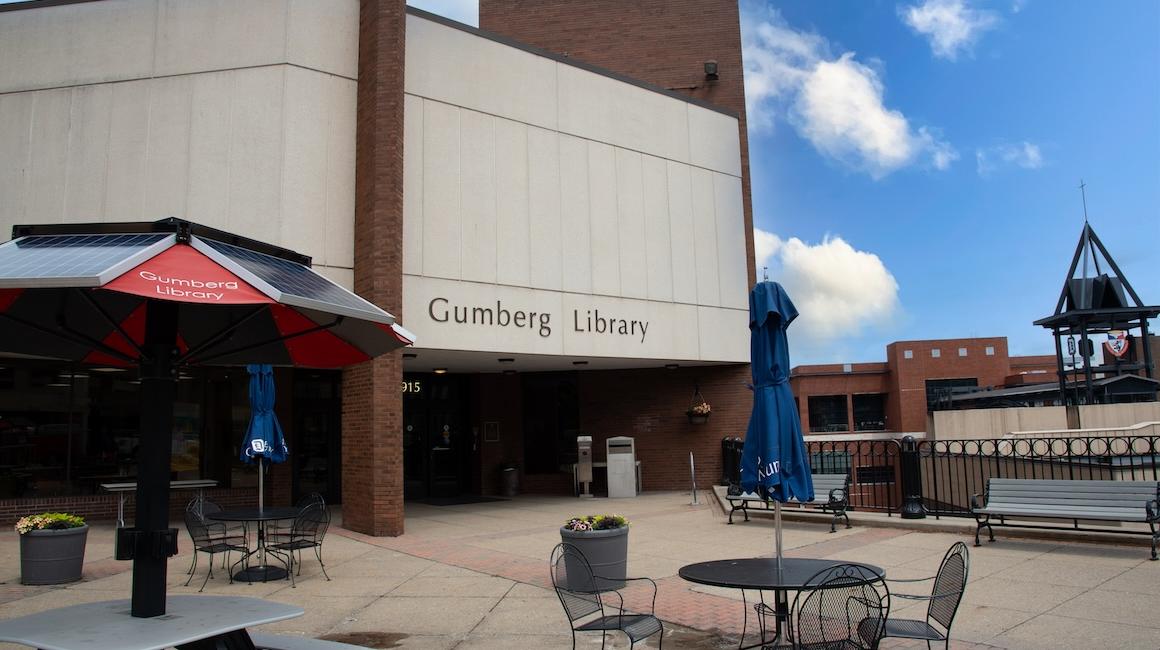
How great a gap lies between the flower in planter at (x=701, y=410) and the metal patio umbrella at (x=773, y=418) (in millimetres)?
13751

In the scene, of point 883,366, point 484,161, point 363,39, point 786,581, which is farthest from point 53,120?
point 883,366

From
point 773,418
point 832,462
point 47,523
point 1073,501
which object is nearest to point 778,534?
point 773,418

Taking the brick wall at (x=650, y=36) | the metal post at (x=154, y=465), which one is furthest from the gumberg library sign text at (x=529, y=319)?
the metal post at (x=154, y=465)

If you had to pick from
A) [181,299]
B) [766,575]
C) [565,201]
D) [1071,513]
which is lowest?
[1071,513]

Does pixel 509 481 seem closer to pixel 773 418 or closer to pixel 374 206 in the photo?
pixel 374 206

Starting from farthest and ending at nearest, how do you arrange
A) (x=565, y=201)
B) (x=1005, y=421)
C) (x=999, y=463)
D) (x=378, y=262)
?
1. (x=1005, y=421)
2. (x=565, y=201)
3. (x=999, y=463)
4. (x=378, y=262)

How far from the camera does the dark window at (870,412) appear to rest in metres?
62.2

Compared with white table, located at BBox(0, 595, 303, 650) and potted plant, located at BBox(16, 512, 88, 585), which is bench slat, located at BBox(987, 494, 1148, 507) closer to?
white table, located at BBox(0, 595, 303, 650)

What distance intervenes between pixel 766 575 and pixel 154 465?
411 centimetres

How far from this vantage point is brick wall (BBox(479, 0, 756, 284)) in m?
22.5

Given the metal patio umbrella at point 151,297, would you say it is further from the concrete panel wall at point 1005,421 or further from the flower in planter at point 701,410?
the concrete panel wall at point 1005,421

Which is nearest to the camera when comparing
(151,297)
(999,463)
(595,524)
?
(151,297)

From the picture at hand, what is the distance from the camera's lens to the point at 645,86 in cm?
1944

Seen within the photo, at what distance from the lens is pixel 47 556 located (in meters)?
9.58
